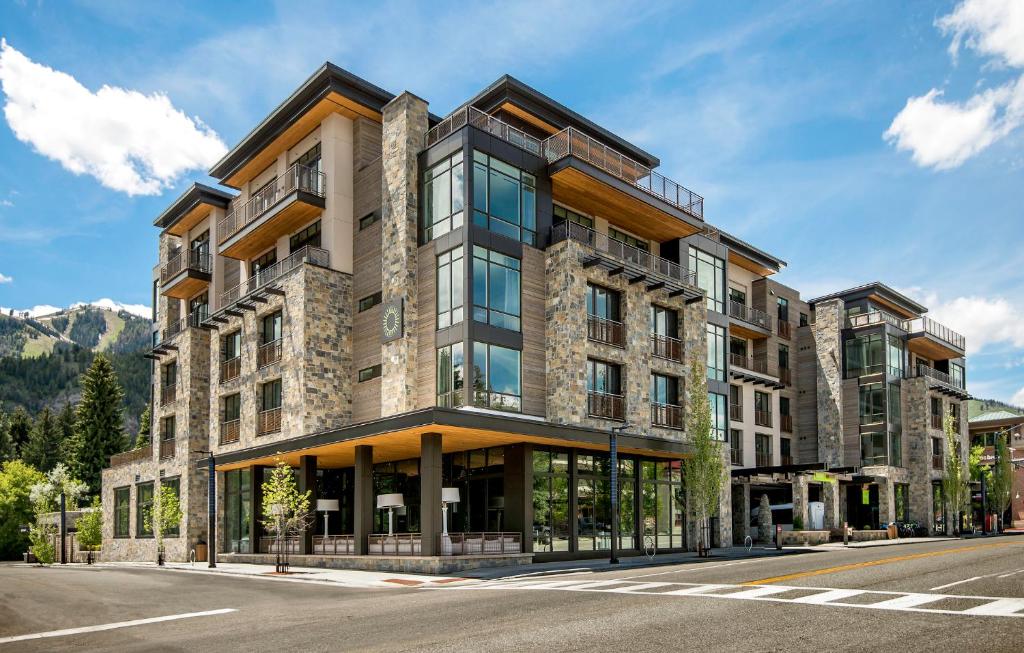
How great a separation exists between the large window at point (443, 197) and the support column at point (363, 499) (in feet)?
29.8

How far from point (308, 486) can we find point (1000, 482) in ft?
195

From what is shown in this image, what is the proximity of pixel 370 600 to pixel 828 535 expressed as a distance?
3563 centimetres

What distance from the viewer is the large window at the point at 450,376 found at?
1284 inches

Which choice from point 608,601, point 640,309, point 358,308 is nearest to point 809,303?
point 640,309

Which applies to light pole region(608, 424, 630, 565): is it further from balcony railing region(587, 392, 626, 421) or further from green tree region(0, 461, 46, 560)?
green tree region(0, 461, 46, 560)

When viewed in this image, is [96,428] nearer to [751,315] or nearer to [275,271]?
[275,271]

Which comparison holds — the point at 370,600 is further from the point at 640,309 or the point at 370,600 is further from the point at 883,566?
the point at 640,309

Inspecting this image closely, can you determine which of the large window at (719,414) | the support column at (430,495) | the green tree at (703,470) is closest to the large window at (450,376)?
the support column at (430,495)

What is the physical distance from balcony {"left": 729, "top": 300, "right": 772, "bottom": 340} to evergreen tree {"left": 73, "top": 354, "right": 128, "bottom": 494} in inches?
2694

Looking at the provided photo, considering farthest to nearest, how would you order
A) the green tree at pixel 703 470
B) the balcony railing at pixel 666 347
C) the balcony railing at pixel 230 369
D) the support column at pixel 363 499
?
the balcony railing at pixel 230 369 → the balcony railing at pixel 666 347 → the green tree at pixel 703 470 → the support column at pixel 363 499

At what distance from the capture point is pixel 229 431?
43.4 meters

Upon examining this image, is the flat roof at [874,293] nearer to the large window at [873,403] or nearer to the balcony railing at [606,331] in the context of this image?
the large window at [873,403]

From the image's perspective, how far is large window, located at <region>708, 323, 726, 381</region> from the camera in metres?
46.4

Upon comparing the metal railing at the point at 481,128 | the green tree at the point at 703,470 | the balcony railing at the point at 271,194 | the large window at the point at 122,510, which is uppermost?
the metal railing at the point at 481,128
